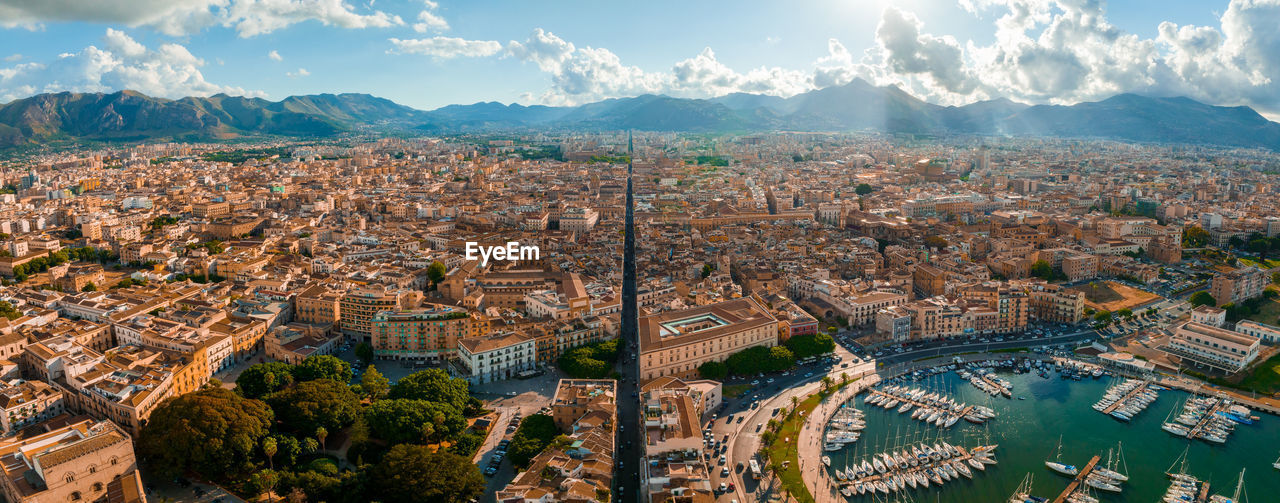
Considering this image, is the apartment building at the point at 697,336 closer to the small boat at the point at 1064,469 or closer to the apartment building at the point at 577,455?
the apartment building at the point at 577,455

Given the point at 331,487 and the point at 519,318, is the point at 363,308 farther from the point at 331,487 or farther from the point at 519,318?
the point at 331,487

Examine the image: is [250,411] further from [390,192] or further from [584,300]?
[390,192]

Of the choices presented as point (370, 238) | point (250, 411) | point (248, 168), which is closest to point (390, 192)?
point (370, 238)

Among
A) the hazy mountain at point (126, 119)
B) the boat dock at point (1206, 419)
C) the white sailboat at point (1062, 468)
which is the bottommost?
the white sailboat at point (1062, 468)

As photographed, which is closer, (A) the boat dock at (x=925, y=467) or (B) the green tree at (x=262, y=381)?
(A) the boat dock at (x=925, y=467)

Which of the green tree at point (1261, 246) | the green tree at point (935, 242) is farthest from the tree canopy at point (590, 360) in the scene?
the green tree at point (1261, 246)


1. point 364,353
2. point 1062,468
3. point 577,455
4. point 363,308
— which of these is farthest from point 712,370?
point 363,308

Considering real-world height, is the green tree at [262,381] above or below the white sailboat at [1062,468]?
above
